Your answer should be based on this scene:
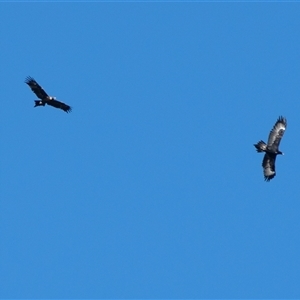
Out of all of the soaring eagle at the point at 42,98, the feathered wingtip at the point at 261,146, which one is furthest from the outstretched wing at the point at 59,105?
the feathered wingtip at the point at 261,146

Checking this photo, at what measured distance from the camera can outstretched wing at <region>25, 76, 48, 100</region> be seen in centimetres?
10381

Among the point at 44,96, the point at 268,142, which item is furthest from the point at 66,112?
the point at 268,142

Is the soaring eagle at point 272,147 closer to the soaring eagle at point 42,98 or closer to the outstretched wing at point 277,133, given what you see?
the outstretched wing at point 277,133

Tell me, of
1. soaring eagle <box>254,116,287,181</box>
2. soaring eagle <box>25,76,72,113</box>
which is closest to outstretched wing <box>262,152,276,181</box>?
soaring eagle <box>254,116,287,181</box>

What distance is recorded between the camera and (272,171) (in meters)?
106

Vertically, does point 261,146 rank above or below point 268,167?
above

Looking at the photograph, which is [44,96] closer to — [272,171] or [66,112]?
[66,112]

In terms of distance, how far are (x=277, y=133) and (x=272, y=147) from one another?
41.4 inches

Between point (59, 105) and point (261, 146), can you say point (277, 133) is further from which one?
point (59, 105)

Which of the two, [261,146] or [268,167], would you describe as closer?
[261,146]

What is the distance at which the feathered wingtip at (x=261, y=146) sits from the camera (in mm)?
103812

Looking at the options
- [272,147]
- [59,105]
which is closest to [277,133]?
[272,147]

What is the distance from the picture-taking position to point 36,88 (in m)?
104

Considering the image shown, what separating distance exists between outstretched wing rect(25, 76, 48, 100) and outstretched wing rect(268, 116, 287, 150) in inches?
529
